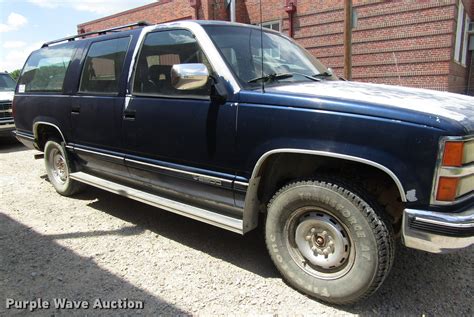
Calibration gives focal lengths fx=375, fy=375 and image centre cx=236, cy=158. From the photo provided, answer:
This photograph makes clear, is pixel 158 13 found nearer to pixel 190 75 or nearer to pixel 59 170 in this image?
pixel 59 170

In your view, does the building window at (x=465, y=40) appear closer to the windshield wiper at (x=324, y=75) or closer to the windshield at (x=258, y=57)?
the windshield wiper at (x=324, y=75)

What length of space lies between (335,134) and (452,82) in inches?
638

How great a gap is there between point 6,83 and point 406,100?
448 inches

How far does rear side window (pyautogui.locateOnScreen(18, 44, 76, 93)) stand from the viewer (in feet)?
15.6

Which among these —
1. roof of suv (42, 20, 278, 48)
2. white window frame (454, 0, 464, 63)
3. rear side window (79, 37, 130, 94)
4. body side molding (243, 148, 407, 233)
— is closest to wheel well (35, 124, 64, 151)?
rear side window (79, 37, 130, 94)

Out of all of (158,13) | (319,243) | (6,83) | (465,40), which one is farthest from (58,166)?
(465,40)

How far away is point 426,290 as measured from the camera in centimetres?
287

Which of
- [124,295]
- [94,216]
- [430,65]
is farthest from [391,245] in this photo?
[430,65]

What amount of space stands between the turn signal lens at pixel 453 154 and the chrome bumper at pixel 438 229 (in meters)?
0.30

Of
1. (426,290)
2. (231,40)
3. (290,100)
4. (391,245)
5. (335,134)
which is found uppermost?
(231,40)

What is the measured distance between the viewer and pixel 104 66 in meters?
Answer: 4.15

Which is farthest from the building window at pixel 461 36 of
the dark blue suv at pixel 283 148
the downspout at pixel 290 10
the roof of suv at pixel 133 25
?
the roof of suv at pixel 133 25

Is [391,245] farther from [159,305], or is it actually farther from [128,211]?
[128,211]

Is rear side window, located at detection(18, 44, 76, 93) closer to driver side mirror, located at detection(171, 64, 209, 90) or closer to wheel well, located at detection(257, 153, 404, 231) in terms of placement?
driver side mirror, located at detection(171, 64, 209, 90)
